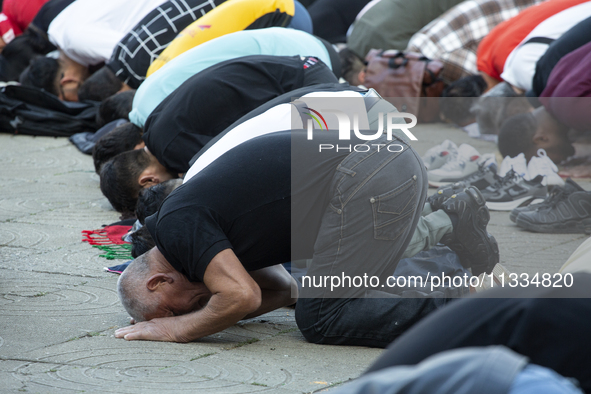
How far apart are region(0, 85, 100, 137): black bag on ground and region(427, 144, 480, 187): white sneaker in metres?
3.05

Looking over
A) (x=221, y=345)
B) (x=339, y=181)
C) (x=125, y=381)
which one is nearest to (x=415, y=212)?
(x=339, y=181)

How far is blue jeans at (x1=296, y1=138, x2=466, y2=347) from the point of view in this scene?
231 cm

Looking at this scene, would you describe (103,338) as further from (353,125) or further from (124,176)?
(124,176)

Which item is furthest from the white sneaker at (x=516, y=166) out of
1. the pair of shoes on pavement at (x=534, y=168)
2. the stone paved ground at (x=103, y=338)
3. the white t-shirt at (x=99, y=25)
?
the white t-shirt at (x=99, y=25)

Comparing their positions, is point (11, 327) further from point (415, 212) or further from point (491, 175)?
point (491, 175)

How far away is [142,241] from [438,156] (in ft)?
7.74

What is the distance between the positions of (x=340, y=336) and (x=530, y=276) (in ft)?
3.47

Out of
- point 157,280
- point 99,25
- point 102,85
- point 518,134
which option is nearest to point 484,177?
point 518,134

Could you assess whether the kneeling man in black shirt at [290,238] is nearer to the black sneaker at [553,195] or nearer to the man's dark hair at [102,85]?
the black sneaker at [553,195]

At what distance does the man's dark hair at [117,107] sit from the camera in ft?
17.1

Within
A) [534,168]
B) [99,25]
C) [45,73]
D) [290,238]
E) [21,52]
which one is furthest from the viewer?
[21,52]

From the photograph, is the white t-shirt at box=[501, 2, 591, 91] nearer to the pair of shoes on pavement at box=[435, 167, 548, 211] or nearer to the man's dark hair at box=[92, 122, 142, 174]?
the pair of shoes on pavement at box=[435, 167, 548, 211]

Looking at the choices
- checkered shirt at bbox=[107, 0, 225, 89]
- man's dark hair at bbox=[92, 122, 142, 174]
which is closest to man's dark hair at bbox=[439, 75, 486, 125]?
checkered shirt at bbox=[107, 0, 225, 89]

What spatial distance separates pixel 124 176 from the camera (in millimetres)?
3770
